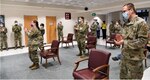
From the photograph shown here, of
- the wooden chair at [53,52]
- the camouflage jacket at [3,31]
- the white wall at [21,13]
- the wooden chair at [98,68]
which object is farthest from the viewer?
the white wall at [21,13]

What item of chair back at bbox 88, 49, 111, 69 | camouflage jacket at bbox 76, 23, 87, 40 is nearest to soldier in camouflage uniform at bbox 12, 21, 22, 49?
camouflage jacket at bbox 76, 23, 87, 40

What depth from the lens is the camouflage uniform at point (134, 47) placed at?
1.98 metres

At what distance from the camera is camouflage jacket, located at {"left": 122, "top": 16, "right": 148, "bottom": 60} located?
6.46ft

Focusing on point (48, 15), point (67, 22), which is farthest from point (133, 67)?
point (67, 22)

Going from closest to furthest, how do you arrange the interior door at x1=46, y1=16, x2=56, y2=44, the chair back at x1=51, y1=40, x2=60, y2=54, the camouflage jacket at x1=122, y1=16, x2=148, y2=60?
the camouflage jacket at x1=122, y1=16, x2=148, y2=60 → the chair back at x1=51, y1=40, x2=60, y2=54 → the interior door at x1=46, y1=16, x2=56, y2=44

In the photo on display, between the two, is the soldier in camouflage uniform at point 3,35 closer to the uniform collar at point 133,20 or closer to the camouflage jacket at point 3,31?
the camouflage jacket at point 3,31

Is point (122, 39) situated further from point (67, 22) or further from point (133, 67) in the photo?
point (67, 22)

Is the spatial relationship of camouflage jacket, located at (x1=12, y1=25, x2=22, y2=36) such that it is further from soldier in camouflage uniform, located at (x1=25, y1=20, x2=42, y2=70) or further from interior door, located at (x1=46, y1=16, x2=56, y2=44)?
soldier in camouflage uniform, located at (x1=25, y1=20, x2=42, y2=70)

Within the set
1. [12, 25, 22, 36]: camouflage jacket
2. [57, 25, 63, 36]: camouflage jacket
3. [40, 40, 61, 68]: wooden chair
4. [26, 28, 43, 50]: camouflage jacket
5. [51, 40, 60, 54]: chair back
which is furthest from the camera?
[57, 25, 63, 36]: camouflage jacket

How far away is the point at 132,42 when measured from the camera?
2010 millimetres

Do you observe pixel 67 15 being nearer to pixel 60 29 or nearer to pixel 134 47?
pixel 60 29

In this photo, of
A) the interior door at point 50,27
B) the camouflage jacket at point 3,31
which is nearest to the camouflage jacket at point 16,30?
the camouflage jacket at point 3,31

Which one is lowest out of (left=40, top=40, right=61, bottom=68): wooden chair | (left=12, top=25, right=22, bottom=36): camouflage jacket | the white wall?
(left=40, top=40, right=61, bottom=68): wooden chair

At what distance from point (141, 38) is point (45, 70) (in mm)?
2855
